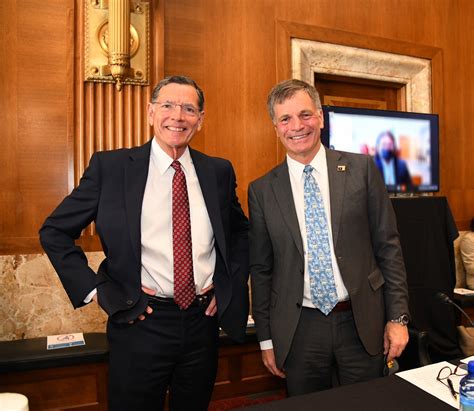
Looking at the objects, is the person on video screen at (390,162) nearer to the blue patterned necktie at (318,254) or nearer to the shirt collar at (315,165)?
the shirt collar at (315,165)

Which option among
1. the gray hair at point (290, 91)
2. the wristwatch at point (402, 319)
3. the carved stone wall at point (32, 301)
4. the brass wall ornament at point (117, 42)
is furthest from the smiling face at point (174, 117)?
the carved stone wall at point (32, 301)

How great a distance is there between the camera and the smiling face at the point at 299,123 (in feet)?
5.77

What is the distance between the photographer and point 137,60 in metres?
2.93

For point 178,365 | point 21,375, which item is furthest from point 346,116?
point 21,375

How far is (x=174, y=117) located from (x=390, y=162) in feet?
8.37

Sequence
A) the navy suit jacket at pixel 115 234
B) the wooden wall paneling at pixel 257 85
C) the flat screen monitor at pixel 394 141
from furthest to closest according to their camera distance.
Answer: the flat screen monitor at pixel 394 141
the wooden wall paneling at pixel 257 85
the navy suit jacket at pixel 115 234

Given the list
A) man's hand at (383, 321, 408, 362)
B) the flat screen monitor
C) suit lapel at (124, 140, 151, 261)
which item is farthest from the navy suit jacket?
the flat screen monitor

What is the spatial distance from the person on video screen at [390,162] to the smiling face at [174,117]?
2.33m

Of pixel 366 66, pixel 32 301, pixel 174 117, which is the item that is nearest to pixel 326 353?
pixel 174 117

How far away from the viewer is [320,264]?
67.7 inches

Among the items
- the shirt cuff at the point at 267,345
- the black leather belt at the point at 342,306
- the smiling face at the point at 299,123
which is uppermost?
the smiling face at the point at 299,123

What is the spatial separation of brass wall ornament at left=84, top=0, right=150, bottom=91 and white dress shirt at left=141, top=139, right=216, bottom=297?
1191mm

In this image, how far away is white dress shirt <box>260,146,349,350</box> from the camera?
172 cm

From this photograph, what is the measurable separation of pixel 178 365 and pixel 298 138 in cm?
97
